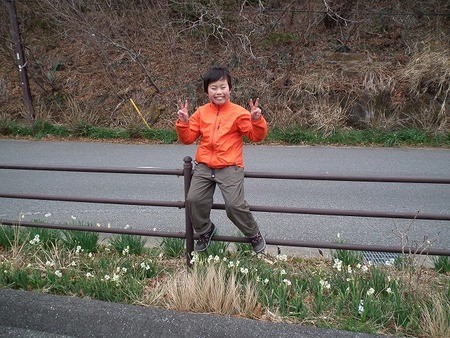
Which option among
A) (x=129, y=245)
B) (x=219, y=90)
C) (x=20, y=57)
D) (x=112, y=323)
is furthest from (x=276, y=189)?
(x=20, y=57)

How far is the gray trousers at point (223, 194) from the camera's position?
11.1 feet

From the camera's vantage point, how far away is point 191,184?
11.5 feet

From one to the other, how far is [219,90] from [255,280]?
147 cm

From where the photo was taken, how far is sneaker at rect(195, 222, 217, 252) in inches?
143

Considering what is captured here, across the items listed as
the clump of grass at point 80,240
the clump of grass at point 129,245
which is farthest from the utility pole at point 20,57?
A: the clump of grass at point 129,245

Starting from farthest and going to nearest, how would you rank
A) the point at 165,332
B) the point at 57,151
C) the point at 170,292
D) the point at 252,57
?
the point at 252,57
the point at 57,151
the point at 170,292
the point at 165,332

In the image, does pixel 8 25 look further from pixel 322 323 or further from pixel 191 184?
pixel 322 323

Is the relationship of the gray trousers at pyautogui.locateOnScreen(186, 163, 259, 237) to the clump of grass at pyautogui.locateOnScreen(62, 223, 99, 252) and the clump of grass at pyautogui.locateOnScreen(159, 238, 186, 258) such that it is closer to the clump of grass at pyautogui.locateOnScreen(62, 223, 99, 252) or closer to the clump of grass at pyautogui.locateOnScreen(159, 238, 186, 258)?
the clump of grass at pyautogui.locateOnScreen(159, 238, 186, 258)

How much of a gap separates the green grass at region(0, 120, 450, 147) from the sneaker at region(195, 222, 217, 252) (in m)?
7.35

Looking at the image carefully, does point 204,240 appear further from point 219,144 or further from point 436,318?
point 436,318

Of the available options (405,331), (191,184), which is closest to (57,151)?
(191,184)

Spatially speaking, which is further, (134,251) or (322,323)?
(134,251)

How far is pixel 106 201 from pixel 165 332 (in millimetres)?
1496

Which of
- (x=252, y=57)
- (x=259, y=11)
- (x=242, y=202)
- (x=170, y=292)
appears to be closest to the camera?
(x=170, y=292)
